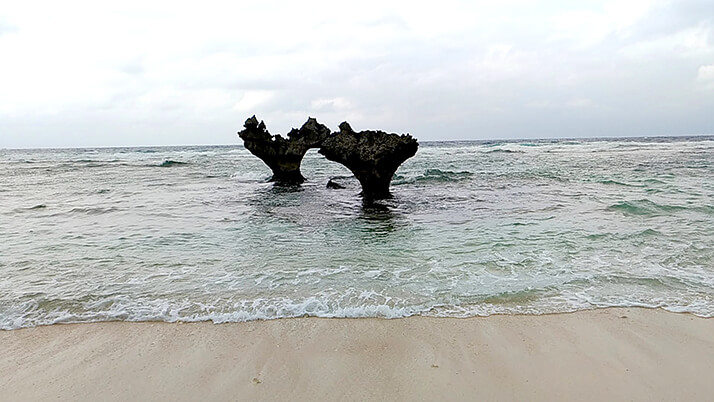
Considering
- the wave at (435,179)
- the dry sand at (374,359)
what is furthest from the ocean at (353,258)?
the wave at (435,179)

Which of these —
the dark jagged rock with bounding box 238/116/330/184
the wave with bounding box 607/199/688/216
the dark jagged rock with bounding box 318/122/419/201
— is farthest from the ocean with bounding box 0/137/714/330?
the dark jagged rock with bounding box 238/116/330/184

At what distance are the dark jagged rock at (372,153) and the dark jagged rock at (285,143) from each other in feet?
17.0

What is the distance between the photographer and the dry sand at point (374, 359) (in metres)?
3.23

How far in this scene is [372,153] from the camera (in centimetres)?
1385

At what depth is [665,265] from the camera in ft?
19.7

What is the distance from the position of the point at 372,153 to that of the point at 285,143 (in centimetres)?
721

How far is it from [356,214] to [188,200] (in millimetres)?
5856

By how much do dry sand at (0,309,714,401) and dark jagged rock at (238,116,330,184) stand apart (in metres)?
15.7

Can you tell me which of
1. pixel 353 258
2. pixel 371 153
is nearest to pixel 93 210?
pixel 371 153

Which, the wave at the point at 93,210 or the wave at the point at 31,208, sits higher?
the wave at the point at 31,208

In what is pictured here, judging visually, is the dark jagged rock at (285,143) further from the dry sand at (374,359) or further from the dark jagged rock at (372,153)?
the dry sand at (374,359)

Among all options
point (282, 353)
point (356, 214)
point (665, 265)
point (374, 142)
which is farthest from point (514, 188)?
point (282, 353)

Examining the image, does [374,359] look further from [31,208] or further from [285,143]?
[285,143]

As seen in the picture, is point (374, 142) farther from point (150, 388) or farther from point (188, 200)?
point (150, 388)
